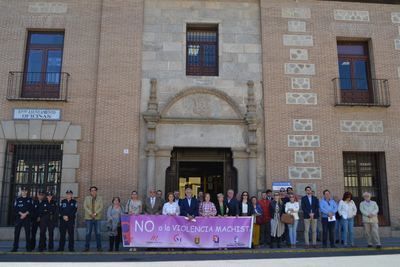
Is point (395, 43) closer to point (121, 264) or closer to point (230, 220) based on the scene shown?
point (230, 220)

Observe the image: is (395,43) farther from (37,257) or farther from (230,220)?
(37,257)

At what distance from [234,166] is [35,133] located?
6.65 metres

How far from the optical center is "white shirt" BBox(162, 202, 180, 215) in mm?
10531

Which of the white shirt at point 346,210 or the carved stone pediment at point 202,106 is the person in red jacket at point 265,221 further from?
the carved stone pediment at point 202,106

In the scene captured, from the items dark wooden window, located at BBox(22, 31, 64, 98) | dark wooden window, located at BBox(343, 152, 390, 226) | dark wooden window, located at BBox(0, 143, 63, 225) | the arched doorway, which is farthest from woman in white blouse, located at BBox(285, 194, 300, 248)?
dark wooden window, located at BBox(22, 31, 64, 98)

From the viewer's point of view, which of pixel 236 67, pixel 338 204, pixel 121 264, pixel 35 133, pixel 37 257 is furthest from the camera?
pixel 236 67

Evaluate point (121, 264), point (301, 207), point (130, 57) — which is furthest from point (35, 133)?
point (301, 207)

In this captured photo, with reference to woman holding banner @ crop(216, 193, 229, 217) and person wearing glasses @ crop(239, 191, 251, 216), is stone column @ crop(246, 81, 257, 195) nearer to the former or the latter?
person wearing glasses @ crop(239, 191, 251, 216)

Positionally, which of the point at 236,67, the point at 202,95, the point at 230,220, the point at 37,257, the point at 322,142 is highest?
the point at 236,67

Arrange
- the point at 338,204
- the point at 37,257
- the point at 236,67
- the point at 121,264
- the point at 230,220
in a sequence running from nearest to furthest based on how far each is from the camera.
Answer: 1. the point at 121,264
2. the point at 37,257
3. the point at 230,220
4. the point at 338,204
5. the point at 236,67

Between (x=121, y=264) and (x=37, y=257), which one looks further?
(x=37, y=257)

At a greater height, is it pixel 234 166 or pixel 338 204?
pixel 234 166

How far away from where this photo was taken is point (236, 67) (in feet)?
44.5

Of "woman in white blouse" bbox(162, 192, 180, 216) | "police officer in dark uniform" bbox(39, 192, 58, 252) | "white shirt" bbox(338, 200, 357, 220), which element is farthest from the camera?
"white shirt" bbox(338, 200, 357, 220)
